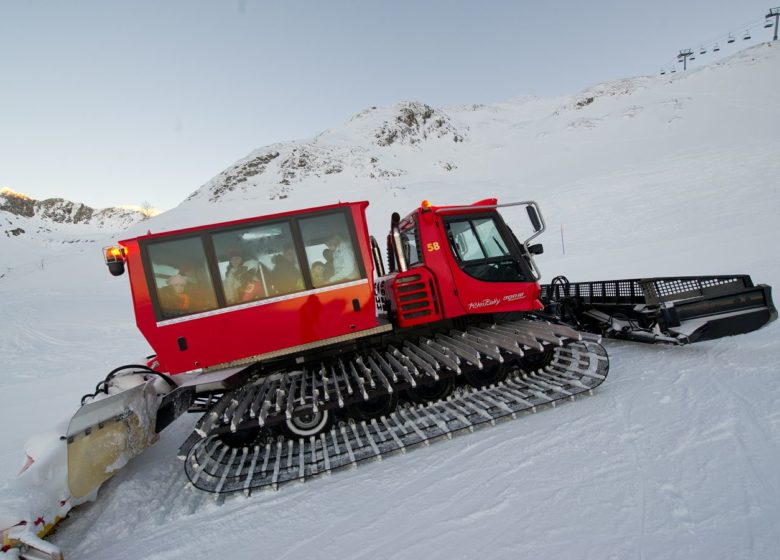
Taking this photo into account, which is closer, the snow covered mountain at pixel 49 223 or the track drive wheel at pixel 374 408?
the track drive wheel at pixel 374 408

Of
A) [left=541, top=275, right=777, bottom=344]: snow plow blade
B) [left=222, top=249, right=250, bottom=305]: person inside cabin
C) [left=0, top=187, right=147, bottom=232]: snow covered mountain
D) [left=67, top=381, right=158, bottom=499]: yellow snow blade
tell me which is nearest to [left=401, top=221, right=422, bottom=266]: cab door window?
[left=222, top=249, right=250, bottom=305]: person inside cabin

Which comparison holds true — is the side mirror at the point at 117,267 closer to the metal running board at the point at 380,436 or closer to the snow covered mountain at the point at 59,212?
the metal running board at the point at 380,436

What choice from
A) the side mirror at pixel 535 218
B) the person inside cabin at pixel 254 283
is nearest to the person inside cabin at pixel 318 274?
the person inside cabin at pixel 254 283

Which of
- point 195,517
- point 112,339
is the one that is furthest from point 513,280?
point 112,339

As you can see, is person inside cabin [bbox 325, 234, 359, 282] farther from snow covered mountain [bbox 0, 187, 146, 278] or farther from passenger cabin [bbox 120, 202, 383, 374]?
snow covered mountain [bbox 0, 187, 146, 278]

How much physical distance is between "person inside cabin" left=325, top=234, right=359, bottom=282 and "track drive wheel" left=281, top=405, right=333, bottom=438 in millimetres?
1431

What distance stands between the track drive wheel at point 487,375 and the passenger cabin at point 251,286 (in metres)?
1.39

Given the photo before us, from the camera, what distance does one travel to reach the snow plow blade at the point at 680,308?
4383mm

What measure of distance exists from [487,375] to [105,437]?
151 inches

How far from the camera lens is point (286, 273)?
13.3 ft

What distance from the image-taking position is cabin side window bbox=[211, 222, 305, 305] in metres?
3.96

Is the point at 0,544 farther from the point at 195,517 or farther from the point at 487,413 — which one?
the point at 487,413

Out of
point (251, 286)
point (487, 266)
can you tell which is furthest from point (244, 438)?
point (487, 266)

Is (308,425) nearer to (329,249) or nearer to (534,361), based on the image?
(329,249)
